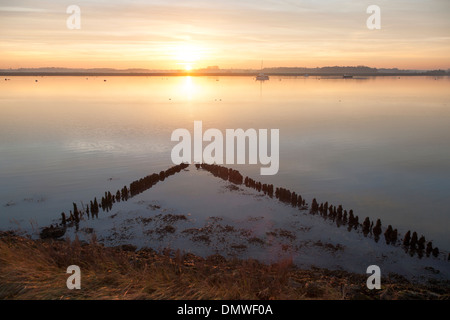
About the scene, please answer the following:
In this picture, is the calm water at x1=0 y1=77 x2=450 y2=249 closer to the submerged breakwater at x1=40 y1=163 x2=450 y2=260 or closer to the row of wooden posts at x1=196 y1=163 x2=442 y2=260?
the submerged breakwater at x1=40 y1=163 x2=450 y2=260

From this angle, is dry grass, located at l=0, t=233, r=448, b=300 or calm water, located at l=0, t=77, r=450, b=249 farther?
calm water, located at l=0, t=77, r=450, b=249

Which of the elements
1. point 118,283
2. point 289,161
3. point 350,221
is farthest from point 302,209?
point 118,283

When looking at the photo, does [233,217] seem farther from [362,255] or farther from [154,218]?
[362,255]

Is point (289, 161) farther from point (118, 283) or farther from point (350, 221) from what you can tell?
point (118, 283)

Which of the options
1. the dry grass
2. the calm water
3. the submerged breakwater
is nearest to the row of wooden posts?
the submerged breakwater

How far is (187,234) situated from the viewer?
16.6 meters

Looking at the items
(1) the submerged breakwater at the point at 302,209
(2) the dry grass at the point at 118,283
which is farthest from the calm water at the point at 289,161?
(2) the dry grass at the point at 118,283

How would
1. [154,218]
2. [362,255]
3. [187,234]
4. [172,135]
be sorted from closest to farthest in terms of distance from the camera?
[362,255]
[187,234]
[154,218]
[172,135]

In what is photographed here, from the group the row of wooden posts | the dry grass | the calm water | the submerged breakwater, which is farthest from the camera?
the calm water

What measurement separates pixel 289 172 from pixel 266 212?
1007 cm

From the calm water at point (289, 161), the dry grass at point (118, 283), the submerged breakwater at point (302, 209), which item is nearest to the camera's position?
the dry grass at point (118, 283)

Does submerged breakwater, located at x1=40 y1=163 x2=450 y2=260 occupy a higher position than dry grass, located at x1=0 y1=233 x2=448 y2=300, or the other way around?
dry grass, located at x1=0 y1=233 x2=448 y2=300

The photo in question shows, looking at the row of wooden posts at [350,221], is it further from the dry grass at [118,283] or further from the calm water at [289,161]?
the dry grass at [118,283]
